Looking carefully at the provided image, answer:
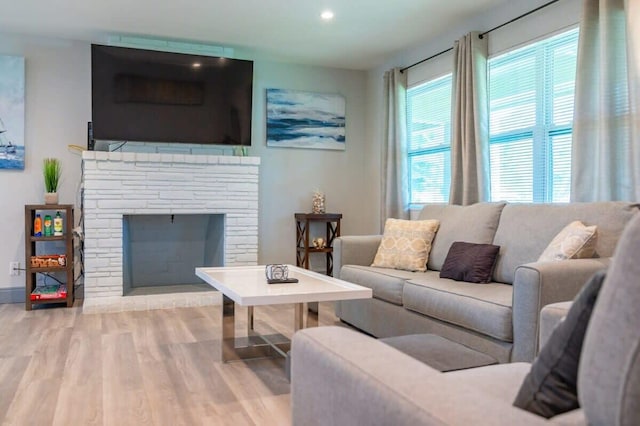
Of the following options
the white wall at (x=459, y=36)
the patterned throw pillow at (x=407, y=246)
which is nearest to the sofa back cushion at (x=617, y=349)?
the patterned throw pillow at (x=407, y=246)

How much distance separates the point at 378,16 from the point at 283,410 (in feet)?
10.5

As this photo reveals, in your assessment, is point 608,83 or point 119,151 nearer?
point 608,83

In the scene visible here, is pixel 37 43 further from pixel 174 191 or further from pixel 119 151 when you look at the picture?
pixel 174 191

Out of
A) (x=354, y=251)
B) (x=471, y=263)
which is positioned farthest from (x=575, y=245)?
(x=354, y=251)

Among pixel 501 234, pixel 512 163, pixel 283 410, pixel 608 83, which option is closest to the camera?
pixel 283 410

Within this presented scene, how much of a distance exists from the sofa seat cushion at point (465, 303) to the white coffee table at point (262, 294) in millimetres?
470

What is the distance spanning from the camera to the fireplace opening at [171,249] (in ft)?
16.5

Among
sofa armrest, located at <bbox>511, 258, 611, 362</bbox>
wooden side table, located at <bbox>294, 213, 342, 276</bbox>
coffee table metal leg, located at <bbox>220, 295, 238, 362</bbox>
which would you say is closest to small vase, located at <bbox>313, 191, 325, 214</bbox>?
wooden side table, located at <bbox>294, 213, 342, 276</bbox>

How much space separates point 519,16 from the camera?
3795 millimetres

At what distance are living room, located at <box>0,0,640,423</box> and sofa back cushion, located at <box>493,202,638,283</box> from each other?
1.36m

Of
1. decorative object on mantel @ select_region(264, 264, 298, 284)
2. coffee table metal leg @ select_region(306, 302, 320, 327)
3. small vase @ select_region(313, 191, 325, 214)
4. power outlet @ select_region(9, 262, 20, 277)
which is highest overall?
small vase @ select_region(313, 191, 325, 214)

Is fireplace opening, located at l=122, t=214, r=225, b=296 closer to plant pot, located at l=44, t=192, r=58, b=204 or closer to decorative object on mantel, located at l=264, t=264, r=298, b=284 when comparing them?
plant pot, located at l=44, t=192, r=58, b=204

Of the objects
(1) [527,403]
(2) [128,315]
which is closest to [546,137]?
(1) [527,403]

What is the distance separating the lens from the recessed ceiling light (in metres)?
4.09
